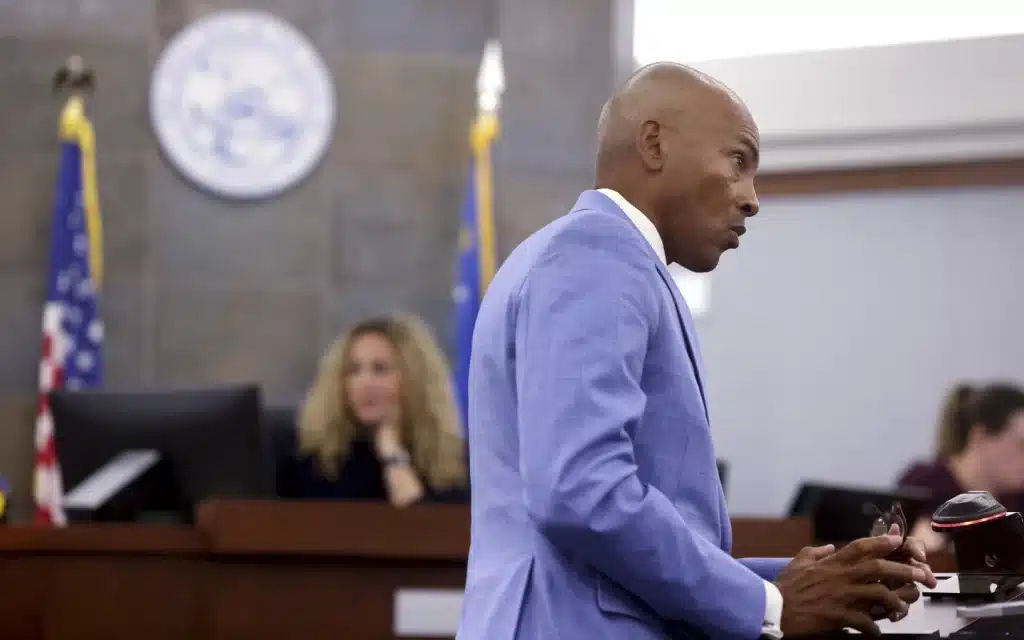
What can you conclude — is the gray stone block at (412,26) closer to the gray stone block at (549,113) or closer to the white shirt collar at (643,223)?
the gray stone block at (549,113)

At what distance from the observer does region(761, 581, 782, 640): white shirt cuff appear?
1210 mm

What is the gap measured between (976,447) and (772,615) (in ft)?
11.2

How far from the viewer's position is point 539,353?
1.19 m

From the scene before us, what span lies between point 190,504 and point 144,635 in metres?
0.36

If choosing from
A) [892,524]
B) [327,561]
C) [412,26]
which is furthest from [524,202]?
[892,524]

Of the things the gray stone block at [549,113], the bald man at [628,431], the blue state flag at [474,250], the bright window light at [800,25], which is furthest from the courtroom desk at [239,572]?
the bright window light at [800,25]

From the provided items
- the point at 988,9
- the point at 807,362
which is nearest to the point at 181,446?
the point at 807,362

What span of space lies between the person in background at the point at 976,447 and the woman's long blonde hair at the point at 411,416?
4.87ft

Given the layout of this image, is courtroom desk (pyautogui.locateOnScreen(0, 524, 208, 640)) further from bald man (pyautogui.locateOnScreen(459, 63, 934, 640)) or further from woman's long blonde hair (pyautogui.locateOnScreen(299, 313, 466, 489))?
bald man (pyautogui.locateOnScreen(459, 63, 934, 640))

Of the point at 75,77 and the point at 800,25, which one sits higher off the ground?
the point at 800,25

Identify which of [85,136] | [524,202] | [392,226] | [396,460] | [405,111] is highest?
[405,111]

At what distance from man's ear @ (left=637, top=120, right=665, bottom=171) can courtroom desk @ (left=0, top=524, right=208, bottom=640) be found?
2083mm

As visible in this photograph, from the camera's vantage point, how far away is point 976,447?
4371 millimetres

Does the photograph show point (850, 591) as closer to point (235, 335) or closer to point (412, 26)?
point (235, 335)
